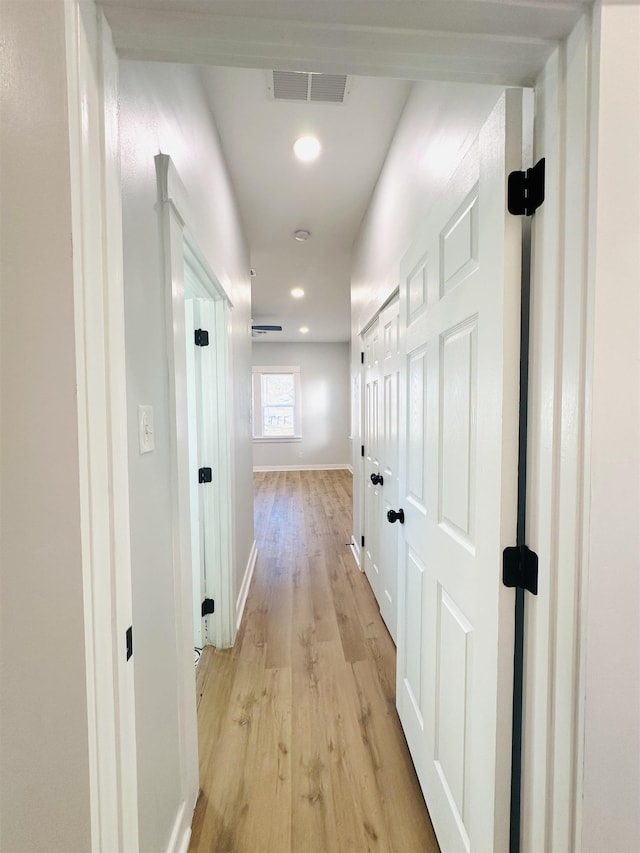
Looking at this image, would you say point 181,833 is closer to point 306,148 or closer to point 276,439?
point 306,148

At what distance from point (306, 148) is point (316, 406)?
6026 mm

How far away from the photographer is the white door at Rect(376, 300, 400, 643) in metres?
2.01

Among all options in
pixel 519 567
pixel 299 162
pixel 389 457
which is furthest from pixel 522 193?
pixel 299 162

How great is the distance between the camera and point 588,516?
61 centimetres

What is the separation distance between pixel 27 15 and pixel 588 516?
1.18 meters

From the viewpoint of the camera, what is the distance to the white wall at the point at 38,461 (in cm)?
50

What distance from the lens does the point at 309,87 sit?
1.60 m

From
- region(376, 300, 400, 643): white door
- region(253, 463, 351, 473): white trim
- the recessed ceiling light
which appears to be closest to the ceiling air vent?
the recessed ceiling light

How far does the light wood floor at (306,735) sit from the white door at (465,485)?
0.18m

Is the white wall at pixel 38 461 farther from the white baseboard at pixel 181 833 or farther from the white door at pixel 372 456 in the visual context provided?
the white door at pixel 372 456

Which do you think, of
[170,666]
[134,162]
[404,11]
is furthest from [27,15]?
[170,666]

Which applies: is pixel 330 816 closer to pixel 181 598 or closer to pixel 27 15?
pixel 181 598

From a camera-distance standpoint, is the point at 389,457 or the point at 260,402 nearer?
the point at 389,457

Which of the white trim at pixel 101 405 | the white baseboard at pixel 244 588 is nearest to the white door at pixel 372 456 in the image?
the white baseboard at pixel 244 588
